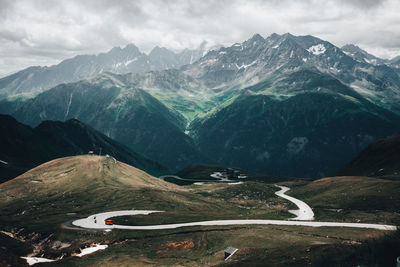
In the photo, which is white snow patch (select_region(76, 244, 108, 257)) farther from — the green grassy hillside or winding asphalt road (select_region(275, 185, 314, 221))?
the green grassy hillside

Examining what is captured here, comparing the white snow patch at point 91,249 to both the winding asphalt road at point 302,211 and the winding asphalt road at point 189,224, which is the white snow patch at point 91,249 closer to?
the winding asphalt road at point 189,224

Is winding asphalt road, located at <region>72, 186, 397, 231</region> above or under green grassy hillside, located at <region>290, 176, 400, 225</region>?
above

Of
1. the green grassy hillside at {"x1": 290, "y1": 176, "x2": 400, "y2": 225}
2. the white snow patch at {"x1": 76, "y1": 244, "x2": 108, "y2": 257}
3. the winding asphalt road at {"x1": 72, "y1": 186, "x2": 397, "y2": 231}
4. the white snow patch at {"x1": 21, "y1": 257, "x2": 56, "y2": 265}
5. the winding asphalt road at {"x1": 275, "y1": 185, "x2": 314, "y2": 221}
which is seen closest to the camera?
the white snow patch at {"x1": 76, "y1": 244, "x2": 108, "y2": 257}

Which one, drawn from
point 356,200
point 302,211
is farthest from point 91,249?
point 356,200

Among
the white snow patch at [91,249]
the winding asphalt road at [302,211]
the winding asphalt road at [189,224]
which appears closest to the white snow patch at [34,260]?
the white snow patch at [91,249]

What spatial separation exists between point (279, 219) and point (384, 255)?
6662cm

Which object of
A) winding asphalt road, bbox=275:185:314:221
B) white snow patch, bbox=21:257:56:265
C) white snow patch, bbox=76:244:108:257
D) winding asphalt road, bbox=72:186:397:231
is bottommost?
winding asphalt road, bbox=275:185:314:221

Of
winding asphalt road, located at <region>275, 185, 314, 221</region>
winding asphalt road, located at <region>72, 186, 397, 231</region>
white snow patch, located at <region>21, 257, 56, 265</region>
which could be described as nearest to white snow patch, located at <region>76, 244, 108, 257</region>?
A: white snow patch, located at <region>21, 257, 56, 265</region>

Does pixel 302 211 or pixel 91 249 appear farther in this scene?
pixel 302 211

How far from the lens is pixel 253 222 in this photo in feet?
352

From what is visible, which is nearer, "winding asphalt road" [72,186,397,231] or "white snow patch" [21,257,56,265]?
"white snow patch" [21,257,56,265]

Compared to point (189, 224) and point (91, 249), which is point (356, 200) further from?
point (91, 249)

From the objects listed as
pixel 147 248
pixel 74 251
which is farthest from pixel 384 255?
pixel 74 251

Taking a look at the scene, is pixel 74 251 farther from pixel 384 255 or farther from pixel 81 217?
pixel 384 255
